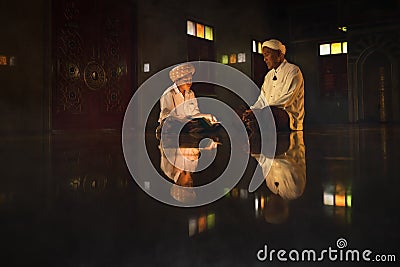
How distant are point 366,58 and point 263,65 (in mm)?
2683

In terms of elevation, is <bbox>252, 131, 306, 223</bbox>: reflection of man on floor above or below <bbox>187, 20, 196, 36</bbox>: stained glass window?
below

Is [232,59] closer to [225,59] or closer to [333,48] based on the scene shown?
[225,59]

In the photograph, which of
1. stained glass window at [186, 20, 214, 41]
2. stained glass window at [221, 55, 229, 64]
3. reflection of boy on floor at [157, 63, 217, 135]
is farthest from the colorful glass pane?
reflection of boy on floor at [157, 63, 217, 135]

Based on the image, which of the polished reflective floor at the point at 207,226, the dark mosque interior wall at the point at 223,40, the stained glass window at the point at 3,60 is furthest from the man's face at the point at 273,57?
the polished reflective floor at the point at 207,226

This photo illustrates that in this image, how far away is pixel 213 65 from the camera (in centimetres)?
826

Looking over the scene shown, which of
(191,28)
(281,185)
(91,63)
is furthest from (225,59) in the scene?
(281,185)

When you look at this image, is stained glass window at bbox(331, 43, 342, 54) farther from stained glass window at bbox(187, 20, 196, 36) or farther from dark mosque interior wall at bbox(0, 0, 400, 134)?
stained glass window at bbox(187, 20, 196, 36)

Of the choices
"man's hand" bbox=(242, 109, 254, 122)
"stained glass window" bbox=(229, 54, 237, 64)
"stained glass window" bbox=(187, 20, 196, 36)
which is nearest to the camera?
"man's hand" bbox=(242, 109, 254, 122)

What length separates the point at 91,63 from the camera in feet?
19.8

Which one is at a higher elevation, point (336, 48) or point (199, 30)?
point (336, 48)

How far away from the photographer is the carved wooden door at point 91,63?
5.51 m

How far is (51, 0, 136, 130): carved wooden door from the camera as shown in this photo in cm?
551

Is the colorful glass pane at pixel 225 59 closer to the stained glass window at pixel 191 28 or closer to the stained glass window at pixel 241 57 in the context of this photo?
the stained glass window at pixel 241 57

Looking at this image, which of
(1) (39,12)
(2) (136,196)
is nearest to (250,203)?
(2) (136,196)
